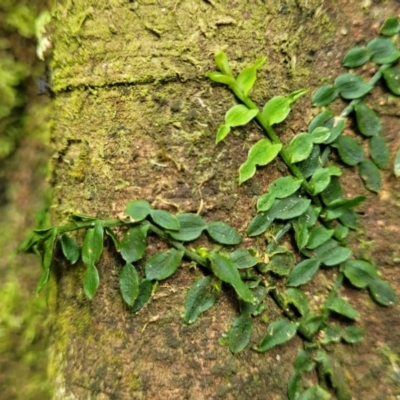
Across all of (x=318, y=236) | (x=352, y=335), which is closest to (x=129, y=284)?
(x=318, y=236)

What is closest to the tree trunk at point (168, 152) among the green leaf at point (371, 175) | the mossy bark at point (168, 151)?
the mossy bark at point (168, 151)

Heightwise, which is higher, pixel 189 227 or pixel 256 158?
pixel 256 158

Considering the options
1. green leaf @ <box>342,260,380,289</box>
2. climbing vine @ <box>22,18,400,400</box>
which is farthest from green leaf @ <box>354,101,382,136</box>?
green leaf @ <box>342,260,380,289</box>

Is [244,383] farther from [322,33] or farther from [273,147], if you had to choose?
[322,33]

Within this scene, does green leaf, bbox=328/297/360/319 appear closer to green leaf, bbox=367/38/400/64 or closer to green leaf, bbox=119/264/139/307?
green leaf, bbox=119/264/139/307

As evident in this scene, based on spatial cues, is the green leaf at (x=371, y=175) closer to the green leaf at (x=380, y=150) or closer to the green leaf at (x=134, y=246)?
the green leaf at (x=380, y=150)

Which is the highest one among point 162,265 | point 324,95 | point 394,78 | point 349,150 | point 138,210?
point 394,78

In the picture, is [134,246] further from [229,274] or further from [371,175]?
[371,175]
